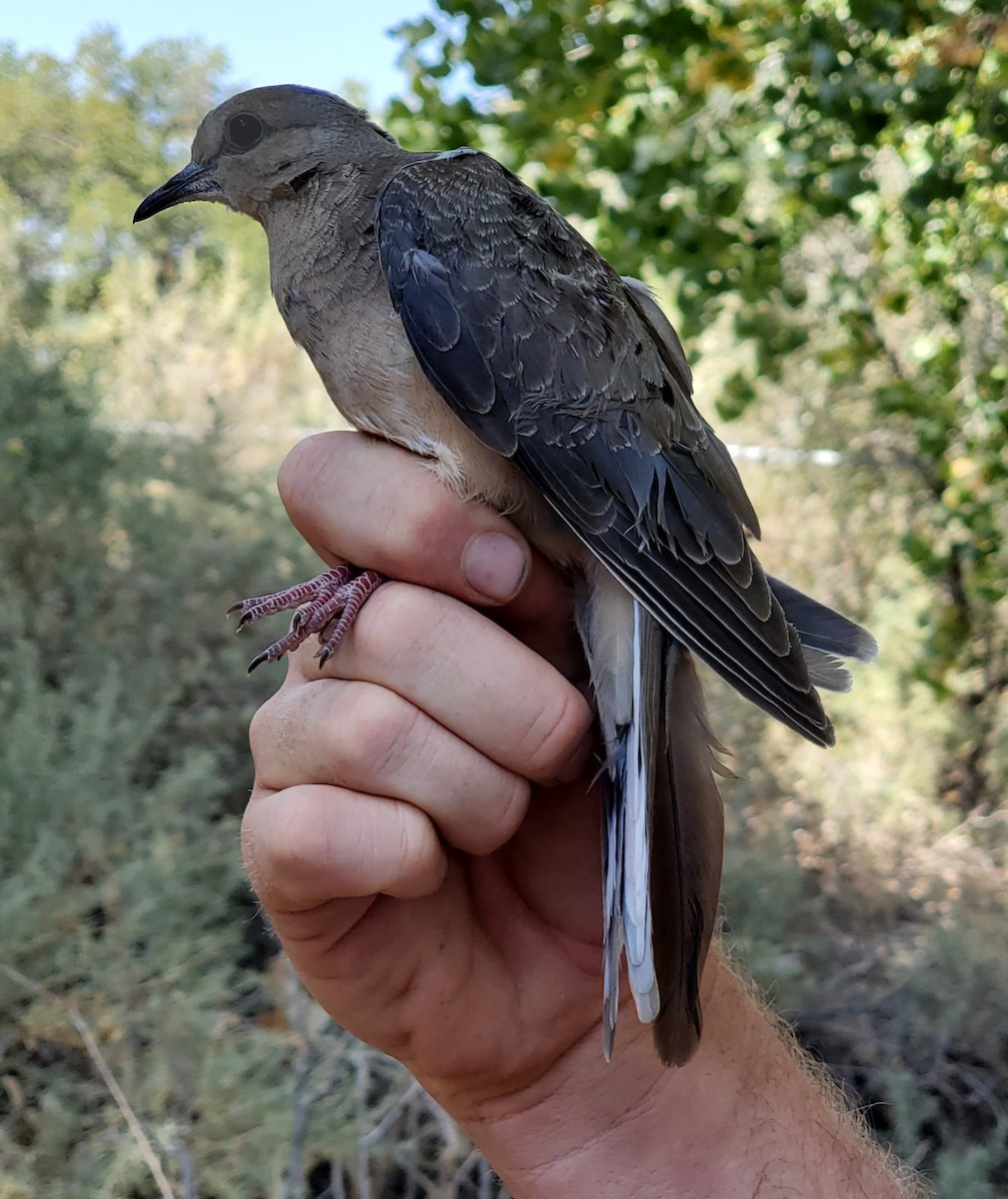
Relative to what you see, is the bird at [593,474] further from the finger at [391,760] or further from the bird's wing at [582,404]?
the finger at [391,760]

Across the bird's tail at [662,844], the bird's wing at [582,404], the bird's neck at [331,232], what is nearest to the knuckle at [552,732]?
the bird's tail at [662,844]

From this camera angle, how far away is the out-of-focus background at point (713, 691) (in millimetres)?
2711

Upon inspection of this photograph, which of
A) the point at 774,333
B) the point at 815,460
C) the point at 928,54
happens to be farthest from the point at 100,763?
the point at 815,460

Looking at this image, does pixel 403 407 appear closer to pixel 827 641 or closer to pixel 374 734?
pixel 374 734

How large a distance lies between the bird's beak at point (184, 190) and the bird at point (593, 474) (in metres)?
0.44

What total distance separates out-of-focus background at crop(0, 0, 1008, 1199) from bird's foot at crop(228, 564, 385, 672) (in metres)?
1.14

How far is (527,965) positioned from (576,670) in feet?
1.91

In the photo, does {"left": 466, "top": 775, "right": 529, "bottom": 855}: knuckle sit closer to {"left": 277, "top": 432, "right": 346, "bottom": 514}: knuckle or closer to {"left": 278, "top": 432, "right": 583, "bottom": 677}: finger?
{"left": 278, "top": 432, "right": 583, "bottom": 677}: finger

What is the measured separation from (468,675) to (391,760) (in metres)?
0.17

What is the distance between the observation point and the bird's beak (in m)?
2.48

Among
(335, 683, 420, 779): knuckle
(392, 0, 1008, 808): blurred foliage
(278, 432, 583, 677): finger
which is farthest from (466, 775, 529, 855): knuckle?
(392, 0, 1008, 808): blurred foliage

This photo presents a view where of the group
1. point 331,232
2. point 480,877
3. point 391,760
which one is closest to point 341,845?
point 391,760

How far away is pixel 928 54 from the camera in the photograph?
3.93m

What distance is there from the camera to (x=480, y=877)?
6.62ft
